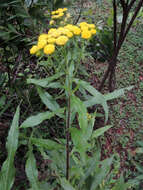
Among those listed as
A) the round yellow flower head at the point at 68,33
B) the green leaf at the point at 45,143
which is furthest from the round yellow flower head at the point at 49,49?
the green leaf at the point at 45,143

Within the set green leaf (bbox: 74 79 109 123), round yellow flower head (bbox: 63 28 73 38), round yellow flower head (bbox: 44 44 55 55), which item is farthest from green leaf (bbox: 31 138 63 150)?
round yellow flower head (bbox: 63 28 73 38)

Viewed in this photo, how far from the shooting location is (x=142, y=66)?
2990mm

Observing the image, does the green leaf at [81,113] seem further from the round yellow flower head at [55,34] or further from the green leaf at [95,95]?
the round yellow flower head at [55,34]

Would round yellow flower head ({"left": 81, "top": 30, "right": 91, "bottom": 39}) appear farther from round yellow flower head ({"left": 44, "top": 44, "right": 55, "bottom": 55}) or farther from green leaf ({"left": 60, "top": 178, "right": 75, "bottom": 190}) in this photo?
green leaf ({"left": 60, "top": 178, "right": 75, "bottom": 190})

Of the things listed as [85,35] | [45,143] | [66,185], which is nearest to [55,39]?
[85,35]

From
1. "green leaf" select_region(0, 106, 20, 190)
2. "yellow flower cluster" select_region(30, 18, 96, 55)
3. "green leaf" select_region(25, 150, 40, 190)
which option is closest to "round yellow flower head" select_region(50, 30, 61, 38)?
"yellow flower cluster" select_region(30, 18, 96, 55)

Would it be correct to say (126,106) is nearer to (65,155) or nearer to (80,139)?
(65,155)

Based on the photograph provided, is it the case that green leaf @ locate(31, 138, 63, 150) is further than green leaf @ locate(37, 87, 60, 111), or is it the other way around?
green leaf @ locate(37, 87, 60, 111)

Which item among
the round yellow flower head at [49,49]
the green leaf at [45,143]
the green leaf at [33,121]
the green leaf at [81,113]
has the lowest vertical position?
the green leaf at [45,143]

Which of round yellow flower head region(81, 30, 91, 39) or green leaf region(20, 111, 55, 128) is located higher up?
round yellow flower head region(81, 30, 91, 39)

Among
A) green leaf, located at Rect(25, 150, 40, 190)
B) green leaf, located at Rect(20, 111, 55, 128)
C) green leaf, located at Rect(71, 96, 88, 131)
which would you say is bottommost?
green leaf, located at Rect(25, 150, 40, 190)

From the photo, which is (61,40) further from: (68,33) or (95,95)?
(95,95)

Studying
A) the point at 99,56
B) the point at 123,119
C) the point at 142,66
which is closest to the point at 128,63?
the point at 142,66

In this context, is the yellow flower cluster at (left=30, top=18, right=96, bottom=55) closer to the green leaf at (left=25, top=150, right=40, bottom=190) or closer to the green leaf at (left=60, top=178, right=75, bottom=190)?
the green leaf at (left=25, top=150, right=40, bottom=190)
